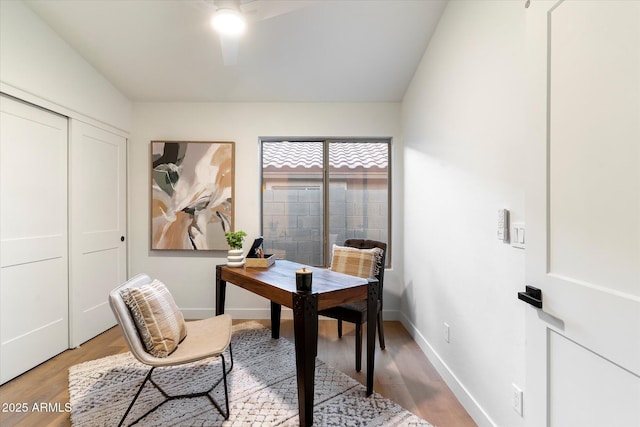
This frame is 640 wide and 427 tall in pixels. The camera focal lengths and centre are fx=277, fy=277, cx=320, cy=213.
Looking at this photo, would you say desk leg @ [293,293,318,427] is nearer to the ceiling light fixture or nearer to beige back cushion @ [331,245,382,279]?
beige back cushion @ [331,245,382,279]

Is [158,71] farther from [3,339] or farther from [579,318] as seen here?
[579,318]

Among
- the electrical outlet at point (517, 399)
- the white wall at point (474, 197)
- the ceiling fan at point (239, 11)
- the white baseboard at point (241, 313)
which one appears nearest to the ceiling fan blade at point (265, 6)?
the ceiling fan at point (239, 11)

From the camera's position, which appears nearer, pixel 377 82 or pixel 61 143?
pixel 61 143

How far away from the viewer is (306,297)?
1.53 m

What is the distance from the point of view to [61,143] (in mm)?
2420

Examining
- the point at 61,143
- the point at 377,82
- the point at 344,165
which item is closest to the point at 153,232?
the point at 61,143

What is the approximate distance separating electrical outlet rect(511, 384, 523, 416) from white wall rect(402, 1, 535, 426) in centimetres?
3

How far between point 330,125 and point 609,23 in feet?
8.39

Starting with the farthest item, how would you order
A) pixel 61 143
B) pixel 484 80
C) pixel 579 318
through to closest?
pixel 61 143 < pixel 484 80 < pixel 579 318

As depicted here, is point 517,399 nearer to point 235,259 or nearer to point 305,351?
point 305,351

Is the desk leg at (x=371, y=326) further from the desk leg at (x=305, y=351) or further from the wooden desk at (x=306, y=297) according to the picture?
the desk leg at (x=305, y=351)

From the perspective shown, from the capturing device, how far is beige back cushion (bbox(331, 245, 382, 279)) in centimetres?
247

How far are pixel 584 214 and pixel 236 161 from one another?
9.72ft

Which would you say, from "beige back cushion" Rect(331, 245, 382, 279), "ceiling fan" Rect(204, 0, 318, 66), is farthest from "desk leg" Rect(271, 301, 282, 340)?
"ceiling fan" Rect(204, 0, 318, 66)
